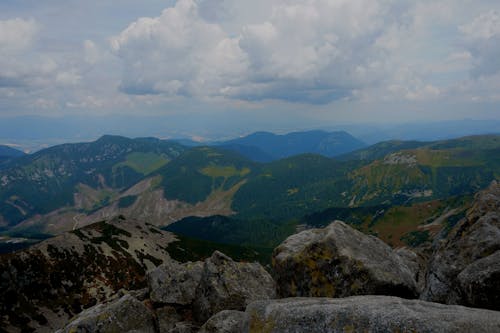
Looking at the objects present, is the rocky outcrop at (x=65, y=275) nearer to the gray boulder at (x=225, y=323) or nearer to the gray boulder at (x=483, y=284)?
the gray boulder at (x=225, y=323)

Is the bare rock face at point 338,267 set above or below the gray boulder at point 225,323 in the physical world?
above

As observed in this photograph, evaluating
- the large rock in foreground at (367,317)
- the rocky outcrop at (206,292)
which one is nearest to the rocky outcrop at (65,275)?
the rocky outcrop at (206,292)

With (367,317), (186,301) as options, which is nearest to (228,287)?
(186,301)

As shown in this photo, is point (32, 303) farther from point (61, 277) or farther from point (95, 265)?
point (95, 265)

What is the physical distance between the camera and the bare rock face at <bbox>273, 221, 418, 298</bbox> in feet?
54.1

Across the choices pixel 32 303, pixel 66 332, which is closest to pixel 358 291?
pixel 66 332

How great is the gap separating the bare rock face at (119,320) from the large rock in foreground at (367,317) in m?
11.1

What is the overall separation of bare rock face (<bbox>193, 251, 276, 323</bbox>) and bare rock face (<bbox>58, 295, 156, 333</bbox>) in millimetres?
3756

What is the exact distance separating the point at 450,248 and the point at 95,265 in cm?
9605

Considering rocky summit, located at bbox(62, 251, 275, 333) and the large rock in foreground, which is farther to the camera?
rocky summit, located at bbox(62, 251, 275, 333)

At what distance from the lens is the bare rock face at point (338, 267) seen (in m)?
16.5

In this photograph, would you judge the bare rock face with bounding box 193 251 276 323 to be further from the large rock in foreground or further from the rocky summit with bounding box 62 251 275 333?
the large rock in foreground

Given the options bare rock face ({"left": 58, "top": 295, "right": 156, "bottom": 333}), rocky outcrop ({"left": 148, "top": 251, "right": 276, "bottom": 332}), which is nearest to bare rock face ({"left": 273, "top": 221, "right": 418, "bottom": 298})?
rocky outcrop ({"left": 148, "top": 251, "right": 276, "bottom": 332})

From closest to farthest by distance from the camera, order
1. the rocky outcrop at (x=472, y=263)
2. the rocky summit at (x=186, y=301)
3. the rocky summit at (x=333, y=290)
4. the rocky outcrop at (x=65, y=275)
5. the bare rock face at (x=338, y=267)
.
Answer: the rocky summit at (x=333, y=290), the rocky outcrop at (x=472, y=263), the bare rock face at (x=338, y=267), the rocky summit at (x=186, y=301), the rocky outcrop at (x=65, y=275)
